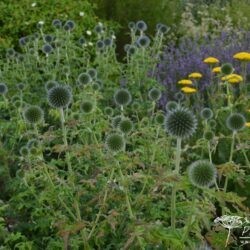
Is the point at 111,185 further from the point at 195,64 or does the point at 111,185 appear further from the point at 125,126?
the point at 195,64

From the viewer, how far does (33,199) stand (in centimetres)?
354

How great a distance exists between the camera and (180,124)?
267cm

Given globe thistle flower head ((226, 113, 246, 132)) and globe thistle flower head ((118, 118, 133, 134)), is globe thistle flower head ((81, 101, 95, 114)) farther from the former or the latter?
globe thistle flower head ((226, 113, 246, 132))

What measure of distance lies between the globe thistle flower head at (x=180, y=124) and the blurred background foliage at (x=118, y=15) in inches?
194

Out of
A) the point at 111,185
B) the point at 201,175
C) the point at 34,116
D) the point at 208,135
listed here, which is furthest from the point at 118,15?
the point at 201,175

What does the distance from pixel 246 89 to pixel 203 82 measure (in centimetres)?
113

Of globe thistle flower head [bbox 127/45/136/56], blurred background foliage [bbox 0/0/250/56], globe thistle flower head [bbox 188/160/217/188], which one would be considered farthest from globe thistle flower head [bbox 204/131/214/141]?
blurred background foliage [bbox 0/0/250/56]

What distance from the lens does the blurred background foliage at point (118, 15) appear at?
7801 millimetres

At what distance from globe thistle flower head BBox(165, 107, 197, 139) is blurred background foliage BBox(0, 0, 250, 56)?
4.92 metres

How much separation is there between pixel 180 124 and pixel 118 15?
6342mm

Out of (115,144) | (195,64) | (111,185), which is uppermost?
(115,144)

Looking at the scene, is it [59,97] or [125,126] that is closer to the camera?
[125,126]

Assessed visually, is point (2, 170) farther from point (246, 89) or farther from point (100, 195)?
point (246, 89)

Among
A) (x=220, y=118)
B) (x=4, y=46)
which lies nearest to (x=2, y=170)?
(x=220, y=118)
